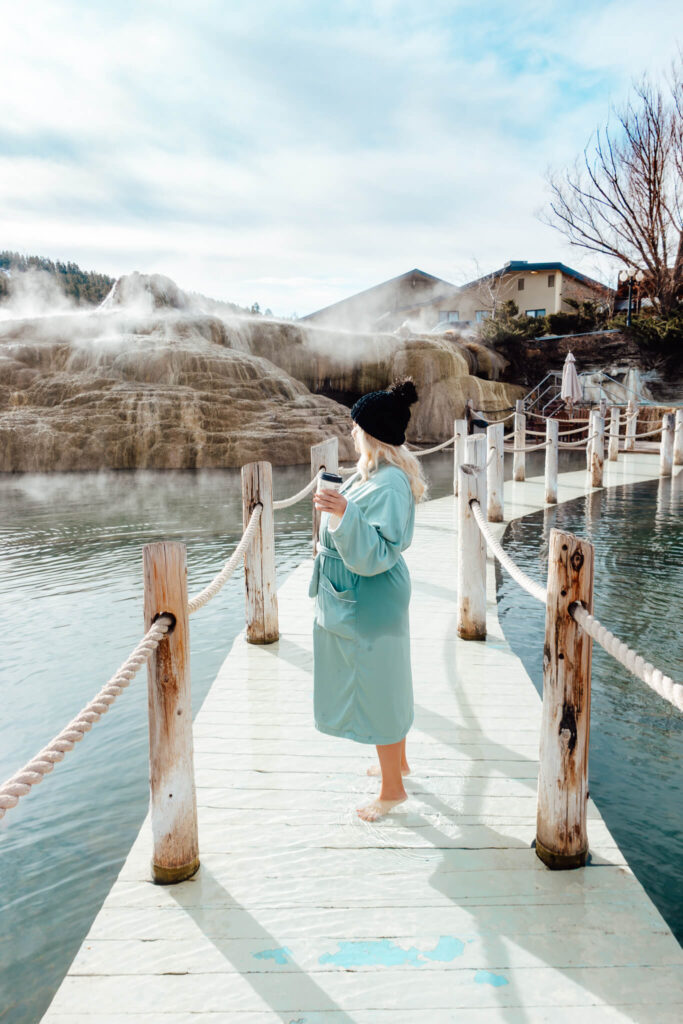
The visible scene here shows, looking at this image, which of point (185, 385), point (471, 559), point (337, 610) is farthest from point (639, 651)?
point (185, 385)

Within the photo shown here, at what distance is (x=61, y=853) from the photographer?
3.27m

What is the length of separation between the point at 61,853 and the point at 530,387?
101ft

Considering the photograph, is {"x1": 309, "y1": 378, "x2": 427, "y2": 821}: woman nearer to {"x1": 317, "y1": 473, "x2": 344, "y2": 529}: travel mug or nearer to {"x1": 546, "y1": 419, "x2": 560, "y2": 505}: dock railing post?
{"x1": 317, "y1": 473, "x2": 344, "y2": 529}: travel mug

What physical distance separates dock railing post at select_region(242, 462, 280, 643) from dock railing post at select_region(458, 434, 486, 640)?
4.38ft

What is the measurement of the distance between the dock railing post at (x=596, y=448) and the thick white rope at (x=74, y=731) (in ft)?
42.0

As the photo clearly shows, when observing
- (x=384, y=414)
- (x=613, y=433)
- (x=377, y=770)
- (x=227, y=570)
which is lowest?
(x=377, y=770)

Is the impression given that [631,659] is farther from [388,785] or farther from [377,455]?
[388,785]

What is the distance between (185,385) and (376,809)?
2055 cm

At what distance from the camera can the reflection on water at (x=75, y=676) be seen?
2807 mm

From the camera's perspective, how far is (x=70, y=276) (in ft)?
151

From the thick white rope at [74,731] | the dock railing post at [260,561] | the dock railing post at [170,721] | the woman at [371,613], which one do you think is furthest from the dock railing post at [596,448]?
the thick white rope at [74,731]

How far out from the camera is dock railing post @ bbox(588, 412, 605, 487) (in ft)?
45.2

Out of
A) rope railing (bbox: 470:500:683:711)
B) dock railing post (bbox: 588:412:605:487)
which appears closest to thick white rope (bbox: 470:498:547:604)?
rope railing (bbox: 470:500:683:711)

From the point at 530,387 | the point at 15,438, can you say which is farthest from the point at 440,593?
the point at 530,387
